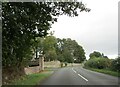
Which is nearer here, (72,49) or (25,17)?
(25,17)

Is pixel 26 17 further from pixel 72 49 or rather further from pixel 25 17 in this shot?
pixel 72 49

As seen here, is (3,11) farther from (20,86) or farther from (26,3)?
(20,86)

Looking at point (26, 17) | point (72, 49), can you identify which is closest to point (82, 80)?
point (26, 17)

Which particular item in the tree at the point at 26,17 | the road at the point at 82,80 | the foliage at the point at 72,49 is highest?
the foliage at the point at 72,49

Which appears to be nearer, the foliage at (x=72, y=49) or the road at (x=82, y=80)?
the road at (x=82, y=80)

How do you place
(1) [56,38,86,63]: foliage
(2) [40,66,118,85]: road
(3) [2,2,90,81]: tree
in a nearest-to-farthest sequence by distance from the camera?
(3) [2,2,90,81]: tree
(2) [40,66,118,85]: road
(1) [56,38,86,63]: foliage

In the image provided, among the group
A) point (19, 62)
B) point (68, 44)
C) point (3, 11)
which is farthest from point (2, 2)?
point (68, 44)

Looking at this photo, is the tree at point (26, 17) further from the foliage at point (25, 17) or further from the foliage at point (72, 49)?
the foliage at point (72, 49)

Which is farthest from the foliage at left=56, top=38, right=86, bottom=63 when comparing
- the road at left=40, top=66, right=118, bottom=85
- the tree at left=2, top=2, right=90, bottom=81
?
the tree at left=2, top=2, right=90, bottom=81

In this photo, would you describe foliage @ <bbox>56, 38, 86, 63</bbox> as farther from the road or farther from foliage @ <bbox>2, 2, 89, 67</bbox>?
foliage @ <bbox>2, 2, 89, 67</bbox>

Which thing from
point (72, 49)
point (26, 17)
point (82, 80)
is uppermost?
point (72, 49)

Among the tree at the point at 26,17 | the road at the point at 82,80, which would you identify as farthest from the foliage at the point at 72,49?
the tree at the point at 26,17

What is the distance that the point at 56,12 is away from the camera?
21.7 meters

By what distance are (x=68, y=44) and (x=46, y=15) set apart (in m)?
143
